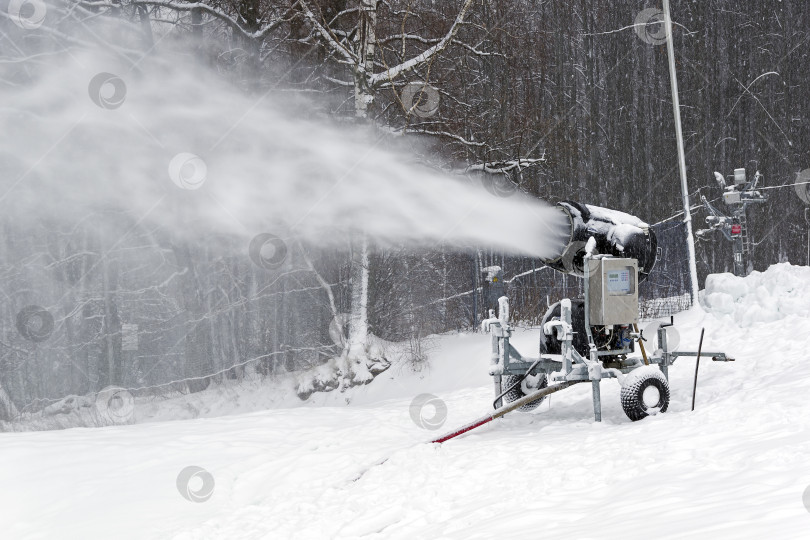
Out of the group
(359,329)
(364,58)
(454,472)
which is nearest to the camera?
(454,472)

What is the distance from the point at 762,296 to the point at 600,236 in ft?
15.7

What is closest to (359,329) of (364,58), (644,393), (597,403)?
(364,58)

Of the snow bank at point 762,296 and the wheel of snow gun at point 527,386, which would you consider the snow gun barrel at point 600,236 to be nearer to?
the wheel of snow gun at point 527,386

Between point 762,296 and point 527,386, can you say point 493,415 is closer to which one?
point 527,386

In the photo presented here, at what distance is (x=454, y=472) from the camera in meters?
6.42

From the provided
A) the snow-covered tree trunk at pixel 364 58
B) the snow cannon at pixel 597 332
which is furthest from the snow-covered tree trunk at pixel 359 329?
the snow cannon at pixel 597 332

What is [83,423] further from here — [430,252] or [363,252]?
[430,252]

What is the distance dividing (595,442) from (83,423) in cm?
1154

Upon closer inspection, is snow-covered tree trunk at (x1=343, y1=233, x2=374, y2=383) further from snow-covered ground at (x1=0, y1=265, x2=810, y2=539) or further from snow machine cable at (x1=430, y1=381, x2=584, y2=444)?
snow machine cable at (x1=430, y1=381, x2=584, y2=444)

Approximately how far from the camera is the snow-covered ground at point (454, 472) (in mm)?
4602

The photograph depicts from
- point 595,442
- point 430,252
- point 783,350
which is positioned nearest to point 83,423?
point 430,252

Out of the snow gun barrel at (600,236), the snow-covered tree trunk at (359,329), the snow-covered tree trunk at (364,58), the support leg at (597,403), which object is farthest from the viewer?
the snow-covered tree trunk at (359,329)

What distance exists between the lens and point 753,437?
587cm

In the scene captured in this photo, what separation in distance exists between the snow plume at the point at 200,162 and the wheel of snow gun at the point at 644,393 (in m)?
6.53
